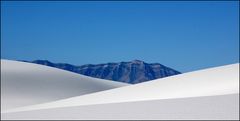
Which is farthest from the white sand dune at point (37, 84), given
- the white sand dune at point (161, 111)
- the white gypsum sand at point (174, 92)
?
the white sand dune at point (161, 111)

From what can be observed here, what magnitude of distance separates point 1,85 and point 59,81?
35.1 feet

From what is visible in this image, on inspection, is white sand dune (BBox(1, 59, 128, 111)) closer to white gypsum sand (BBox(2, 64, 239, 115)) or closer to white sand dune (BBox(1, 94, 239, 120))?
white gypsum sand (BBox(2, 64, 239, 115))

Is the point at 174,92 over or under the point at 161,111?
over

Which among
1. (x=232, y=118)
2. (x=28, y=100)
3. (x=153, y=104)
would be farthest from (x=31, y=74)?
(x=232, y=118)

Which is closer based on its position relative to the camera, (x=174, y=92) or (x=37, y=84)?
(x=174, y=92)

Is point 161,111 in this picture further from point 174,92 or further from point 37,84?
point 37,84

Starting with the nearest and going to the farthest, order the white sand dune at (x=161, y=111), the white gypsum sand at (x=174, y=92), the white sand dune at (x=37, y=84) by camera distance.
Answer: the white sand dune at (x=161, y=111), the white gypsum sand at (x=174, y=92), the white sand dune at (x=37, y=84)

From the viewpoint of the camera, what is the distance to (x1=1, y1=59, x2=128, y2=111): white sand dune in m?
56.0

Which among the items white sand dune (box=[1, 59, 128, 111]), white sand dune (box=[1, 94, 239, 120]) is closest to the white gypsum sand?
white sand dune (box=[1, 94, 239, 120])

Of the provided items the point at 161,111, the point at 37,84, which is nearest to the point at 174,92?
the point at 161,111

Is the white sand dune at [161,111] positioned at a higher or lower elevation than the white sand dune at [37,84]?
lower

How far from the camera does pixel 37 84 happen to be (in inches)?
2525

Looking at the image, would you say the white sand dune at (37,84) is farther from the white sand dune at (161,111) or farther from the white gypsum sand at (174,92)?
the white sand dune at (161,111)

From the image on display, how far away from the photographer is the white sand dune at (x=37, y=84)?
184ft
